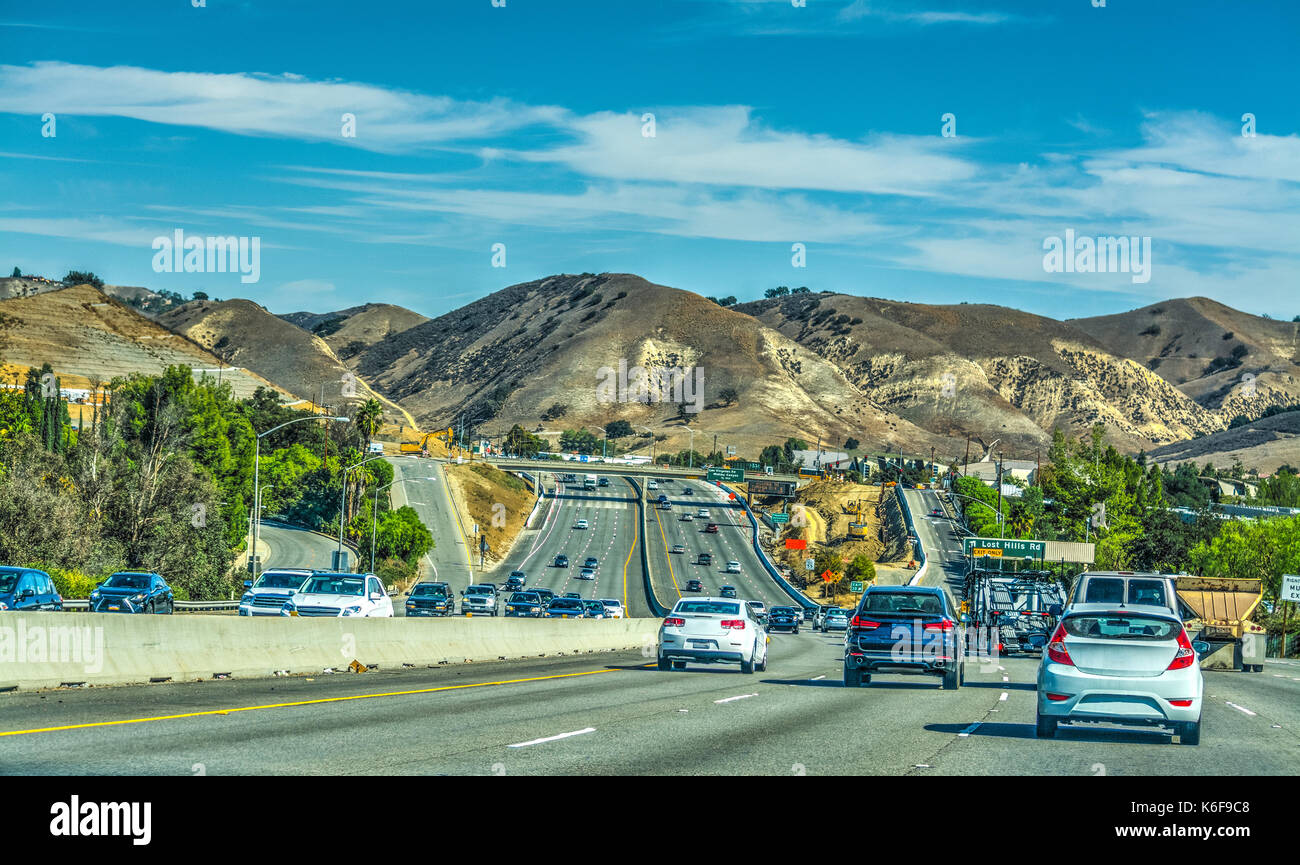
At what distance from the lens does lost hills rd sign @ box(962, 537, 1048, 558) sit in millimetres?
66062

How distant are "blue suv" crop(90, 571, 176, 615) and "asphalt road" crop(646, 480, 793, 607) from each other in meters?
53.5

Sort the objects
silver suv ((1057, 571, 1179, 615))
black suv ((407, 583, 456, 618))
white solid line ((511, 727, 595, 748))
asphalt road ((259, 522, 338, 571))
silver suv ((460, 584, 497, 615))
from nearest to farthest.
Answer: white solid line ((511, 727, 595, 748)) → silver suv ((1057, 571, 1179, 615)) → black suv ((407, 583, 456, 618)) → silver suv ((460, 584, 497, 615)) → asphalt road ((259, 522, 338, 571))

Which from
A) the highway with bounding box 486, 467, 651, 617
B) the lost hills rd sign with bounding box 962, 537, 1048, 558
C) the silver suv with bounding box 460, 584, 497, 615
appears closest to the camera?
the silver suv with bounding box 460, 584, 497, 615

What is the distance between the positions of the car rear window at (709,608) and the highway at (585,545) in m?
58.2

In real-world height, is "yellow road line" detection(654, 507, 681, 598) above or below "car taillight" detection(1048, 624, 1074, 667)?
below

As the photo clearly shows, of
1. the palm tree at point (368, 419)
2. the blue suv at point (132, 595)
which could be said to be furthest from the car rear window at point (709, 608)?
the palm tree at point (368, 419)

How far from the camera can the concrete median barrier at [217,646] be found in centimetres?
1792

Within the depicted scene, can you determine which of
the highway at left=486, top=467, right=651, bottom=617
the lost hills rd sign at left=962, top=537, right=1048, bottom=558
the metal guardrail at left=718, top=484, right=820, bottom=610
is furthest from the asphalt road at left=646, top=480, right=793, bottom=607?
the lost hills rd sign at left=962, top=537, right=1048, bottom=558

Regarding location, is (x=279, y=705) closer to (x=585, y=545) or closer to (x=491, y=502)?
(x=585, y=545)

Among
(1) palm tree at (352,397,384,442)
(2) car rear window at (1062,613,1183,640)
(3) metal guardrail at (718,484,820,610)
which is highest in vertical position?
(1) palm tree at (352,397,384,442)

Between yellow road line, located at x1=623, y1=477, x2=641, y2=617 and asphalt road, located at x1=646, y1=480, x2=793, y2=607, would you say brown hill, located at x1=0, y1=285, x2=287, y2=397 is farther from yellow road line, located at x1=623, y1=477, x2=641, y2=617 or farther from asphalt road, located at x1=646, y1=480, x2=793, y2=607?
asphalt road, located at x1=646, y1=480, x2=793, y2=607

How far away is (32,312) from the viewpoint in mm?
158625
